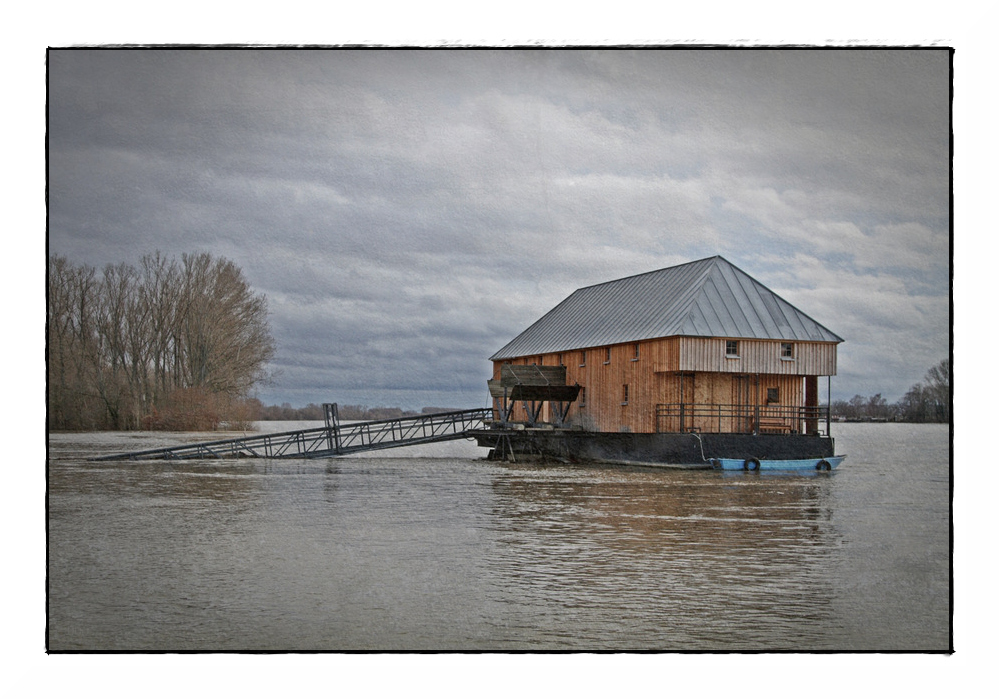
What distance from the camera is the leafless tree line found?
8523 mm

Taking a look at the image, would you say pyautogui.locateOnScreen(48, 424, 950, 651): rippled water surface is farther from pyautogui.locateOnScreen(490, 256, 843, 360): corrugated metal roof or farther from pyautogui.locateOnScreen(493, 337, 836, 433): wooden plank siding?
pyautogui.locateOnScreen(493, 337, 836, 433): wooden plank siding

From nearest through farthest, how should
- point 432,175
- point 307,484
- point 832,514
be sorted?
point 432,175 < point 832,514 < point 307,484

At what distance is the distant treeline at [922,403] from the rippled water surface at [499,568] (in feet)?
0.38

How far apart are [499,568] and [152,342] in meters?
6.00

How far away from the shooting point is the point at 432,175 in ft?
28.3

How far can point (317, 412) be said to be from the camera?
1137 cm

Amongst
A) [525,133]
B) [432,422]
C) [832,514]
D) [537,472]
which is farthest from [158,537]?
[432,422]

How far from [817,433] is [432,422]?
25.4ft

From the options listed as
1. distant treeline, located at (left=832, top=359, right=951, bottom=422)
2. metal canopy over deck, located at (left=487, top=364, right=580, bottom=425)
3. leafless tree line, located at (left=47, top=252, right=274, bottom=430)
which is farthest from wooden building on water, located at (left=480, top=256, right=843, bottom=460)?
distant treeline, located at (left=832, top=359, right=951, bottom=422)

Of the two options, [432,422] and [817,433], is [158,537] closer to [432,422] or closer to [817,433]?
[432,422]

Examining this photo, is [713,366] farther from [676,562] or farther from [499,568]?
[499,568]

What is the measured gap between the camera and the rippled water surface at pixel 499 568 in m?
6.00

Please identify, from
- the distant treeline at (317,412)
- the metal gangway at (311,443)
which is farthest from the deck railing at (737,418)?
the distant treeline at (317,412)

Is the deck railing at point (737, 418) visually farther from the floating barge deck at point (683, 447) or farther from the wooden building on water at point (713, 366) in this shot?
the floating barge deck at point (683, 447)
